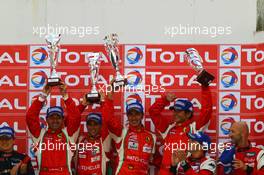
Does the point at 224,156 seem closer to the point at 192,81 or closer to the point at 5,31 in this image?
the point at 192,81

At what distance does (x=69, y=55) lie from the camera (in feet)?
18.7

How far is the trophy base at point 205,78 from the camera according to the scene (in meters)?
5.21

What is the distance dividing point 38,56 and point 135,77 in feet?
3.28

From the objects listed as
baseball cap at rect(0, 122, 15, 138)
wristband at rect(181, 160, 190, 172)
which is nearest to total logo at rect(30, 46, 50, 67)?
baseball cap at rect(0, 122, 15, 138)

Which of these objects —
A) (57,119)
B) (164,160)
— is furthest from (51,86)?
(164,160)

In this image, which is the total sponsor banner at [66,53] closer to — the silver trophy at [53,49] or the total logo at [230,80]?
the silver trophy at [53,49]

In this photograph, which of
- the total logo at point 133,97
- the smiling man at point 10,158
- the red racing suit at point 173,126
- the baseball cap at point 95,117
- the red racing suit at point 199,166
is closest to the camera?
the red racing suit at point 199,166

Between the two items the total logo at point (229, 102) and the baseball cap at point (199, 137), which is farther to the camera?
the total logo at point (229, 102)

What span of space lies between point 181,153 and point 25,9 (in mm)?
2202

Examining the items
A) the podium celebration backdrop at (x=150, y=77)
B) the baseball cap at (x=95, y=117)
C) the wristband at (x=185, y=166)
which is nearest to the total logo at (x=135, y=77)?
the podium celebration backdrop at (x=150, y=77)

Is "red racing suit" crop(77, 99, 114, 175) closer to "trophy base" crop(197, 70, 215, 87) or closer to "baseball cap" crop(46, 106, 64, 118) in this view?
"baseball cap" crop(46, 106, 64, 118)

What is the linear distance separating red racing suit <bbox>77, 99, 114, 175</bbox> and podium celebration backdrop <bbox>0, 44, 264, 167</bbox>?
324 mm

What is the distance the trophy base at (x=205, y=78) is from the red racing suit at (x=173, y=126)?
0.06 metres

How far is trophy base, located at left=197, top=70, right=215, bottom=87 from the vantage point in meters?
5.21
